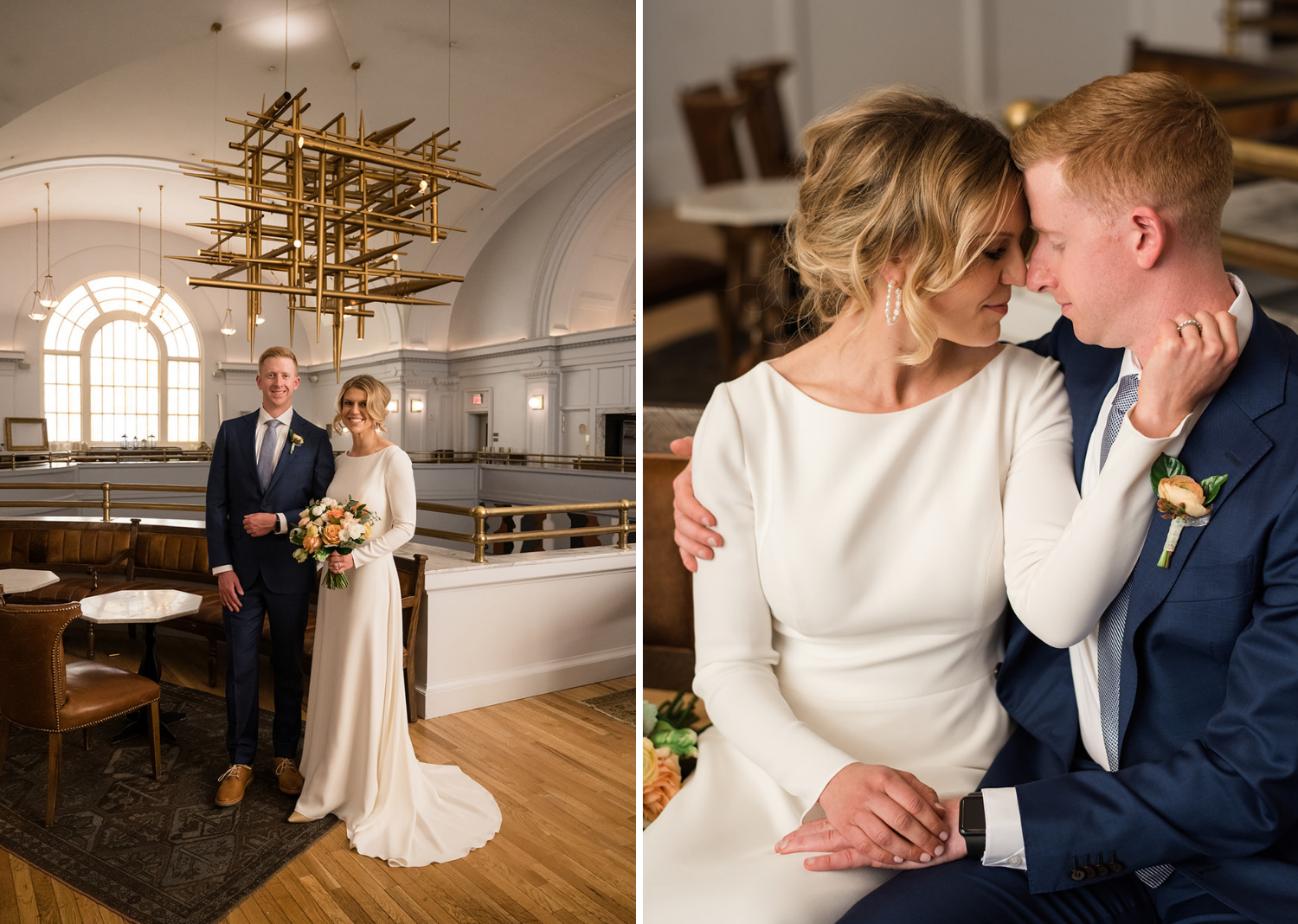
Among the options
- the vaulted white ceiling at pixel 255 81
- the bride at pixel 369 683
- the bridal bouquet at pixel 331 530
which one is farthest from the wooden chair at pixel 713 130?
the bridal bouquet at pixel 331 530

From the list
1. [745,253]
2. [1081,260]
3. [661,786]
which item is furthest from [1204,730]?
[745,253]

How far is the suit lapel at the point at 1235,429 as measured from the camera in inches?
31.1

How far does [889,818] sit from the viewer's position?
0.96 meters

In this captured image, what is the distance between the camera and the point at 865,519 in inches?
44.7

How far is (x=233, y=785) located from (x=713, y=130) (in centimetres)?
288

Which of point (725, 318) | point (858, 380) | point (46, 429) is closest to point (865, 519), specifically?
point (858, 380)

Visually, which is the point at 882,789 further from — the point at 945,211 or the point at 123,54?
the point at 123,54

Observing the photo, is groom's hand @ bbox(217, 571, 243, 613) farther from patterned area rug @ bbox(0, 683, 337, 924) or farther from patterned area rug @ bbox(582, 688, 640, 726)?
patterned area rug @ bbox(582, 688, 640, 726)

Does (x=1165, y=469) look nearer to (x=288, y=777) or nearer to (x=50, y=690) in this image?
(x=288, y=777)

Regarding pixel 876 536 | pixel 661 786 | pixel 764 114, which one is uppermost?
pixel 764 114

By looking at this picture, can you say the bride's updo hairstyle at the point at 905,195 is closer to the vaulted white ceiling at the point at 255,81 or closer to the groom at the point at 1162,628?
the groom at the point at 1162,628

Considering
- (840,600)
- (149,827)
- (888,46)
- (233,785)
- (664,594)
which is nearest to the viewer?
(840,600)

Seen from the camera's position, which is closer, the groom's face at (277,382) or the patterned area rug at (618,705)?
the groom's face at (277,382)

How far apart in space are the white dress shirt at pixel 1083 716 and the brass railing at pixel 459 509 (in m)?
2.72
